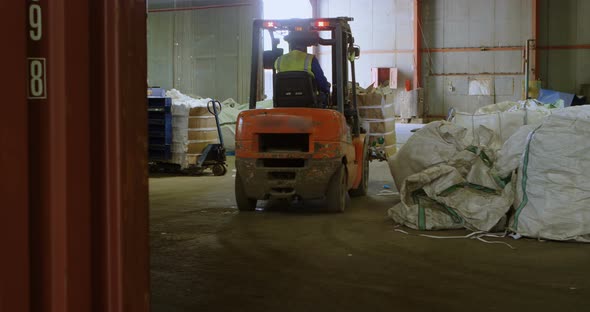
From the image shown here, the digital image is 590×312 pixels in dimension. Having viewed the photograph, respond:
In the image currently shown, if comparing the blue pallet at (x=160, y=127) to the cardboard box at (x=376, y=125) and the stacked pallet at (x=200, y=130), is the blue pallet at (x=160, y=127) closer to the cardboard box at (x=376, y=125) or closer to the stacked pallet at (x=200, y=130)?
the stacked pallet at (x=200, y=130)

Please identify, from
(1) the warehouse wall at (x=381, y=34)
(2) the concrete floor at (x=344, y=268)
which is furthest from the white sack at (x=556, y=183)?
(1) the warehouse wall at (x=381, y=34)

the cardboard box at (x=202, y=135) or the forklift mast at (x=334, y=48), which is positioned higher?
the forklift mast at (x=334, y=48)

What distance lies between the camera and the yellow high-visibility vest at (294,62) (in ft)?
25.1

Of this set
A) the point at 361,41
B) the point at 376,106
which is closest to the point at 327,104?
the point at 376,106

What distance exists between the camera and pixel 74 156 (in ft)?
5.61

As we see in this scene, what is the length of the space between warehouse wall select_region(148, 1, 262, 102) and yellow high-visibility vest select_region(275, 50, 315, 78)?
44.4 ft

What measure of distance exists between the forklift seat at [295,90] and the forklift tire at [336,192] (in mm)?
884

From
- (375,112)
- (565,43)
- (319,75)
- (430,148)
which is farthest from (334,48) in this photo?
(565,43)

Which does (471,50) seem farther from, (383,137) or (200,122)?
(200,122)

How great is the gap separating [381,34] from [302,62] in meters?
16.4

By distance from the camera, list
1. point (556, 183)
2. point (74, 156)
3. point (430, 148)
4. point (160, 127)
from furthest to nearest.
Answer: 1. point (160, 127)
2. point (430, 148)
3. point (556, 183)
4. point (74, 156)

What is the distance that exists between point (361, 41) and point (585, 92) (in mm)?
7736

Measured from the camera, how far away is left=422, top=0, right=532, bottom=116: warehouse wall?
72.1ft

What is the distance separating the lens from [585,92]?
21.3 m
